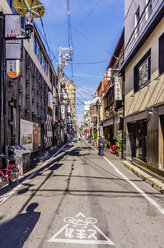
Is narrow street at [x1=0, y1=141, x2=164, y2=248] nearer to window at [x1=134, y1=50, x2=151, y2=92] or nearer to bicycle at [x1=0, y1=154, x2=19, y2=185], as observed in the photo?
bicycle at [x1=0, y1=154, x2=19, y2=185]

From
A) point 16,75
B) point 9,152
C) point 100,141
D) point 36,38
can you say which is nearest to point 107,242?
point 9,152

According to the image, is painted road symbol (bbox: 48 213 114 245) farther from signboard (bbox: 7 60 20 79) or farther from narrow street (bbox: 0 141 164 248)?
signboard (bbox: 7 60 20 79)

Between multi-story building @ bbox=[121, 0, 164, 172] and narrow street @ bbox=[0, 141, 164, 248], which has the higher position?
multi-story building @ bbox=[121, 0, 164, 172]

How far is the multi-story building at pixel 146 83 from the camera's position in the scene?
8422mm

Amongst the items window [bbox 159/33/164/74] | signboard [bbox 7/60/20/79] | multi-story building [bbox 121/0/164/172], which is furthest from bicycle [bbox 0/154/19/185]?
window [bbox 159/33/164/74]

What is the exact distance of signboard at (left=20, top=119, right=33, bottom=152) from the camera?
13408mm

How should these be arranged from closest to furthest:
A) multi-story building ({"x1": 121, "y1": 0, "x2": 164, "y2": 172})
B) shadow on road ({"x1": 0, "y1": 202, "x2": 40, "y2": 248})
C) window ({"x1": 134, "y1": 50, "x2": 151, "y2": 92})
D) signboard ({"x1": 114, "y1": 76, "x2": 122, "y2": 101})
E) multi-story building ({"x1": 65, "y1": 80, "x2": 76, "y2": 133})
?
shadow on road ({"x1": 0, "y1": 202, "x2": 40, "y2": 248}) < multi-story building ({"x1": 121, "y1": 0, "x2": 164, "y2": 172}) < window ({"x1": 134, "y1": 50, "x2": 151, "y2": 92}) < signboard ({"x1": 114, "y1": 76, "x2": 122, "y2": 101}) < multi-story building ({"x1": 65, "y1": 80, "x2": 76, "y2": 133})

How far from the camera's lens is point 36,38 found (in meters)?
19.0

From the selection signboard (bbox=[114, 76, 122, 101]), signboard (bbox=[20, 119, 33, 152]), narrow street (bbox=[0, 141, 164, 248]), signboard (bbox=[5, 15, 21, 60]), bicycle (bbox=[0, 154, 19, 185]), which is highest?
signboard (bbox=[5, 15, 21, 60])

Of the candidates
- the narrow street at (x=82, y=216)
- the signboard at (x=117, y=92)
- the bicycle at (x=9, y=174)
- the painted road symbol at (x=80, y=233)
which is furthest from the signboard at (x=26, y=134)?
the painted road symbol at (x=80, y=233)

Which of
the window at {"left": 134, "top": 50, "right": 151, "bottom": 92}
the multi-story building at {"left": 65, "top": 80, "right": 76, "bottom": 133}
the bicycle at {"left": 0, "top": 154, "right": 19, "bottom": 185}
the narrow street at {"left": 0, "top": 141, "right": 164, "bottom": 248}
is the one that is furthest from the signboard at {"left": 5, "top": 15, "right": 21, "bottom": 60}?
the multi-story building at {"left": 65, "top": 80, "right": 76, "bottom": 133}

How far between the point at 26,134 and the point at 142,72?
30.3ft

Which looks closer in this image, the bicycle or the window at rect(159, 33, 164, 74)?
the bicycle

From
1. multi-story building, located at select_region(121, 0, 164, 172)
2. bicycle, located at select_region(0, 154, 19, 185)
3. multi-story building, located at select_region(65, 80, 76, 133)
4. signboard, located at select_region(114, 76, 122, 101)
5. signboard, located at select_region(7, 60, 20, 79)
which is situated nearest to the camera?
bicycle, located at select_region(0, 154, 19, 185)
